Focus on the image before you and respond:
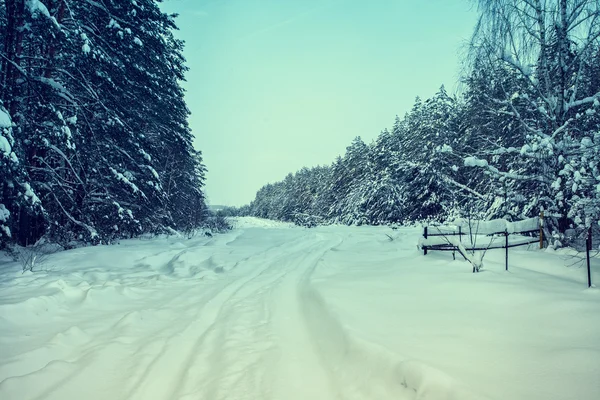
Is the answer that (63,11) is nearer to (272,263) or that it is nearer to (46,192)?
(46,192)

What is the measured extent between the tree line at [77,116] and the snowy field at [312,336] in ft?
11.4

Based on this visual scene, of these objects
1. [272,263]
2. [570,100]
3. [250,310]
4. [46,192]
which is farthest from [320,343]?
[46,192]

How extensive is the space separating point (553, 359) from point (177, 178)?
21.0 metres

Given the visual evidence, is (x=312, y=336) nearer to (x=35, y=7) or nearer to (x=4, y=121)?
(x=4, y=121)

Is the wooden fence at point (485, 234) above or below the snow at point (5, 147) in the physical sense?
below

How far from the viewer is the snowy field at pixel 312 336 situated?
2.59 m

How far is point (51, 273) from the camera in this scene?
6590 millimetres

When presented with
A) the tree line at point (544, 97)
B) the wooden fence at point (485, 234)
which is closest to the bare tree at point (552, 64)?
the tree line at point (544, 97)

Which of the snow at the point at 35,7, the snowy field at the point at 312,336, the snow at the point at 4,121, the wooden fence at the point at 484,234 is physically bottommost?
the snowy field at the point at 312,336

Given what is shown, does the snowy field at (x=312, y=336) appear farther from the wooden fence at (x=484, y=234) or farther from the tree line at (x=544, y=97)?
the tree line at (x=544, y=97)

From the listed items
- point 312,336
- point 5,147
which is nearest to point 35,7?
point 5,147

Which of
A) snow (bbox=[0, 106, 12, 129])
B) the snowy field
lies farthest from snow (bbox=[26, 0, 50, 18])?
the snowy field

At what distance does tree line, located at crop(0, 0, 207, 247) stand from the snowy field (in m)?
3.48

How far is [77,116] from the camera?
9711 mm
